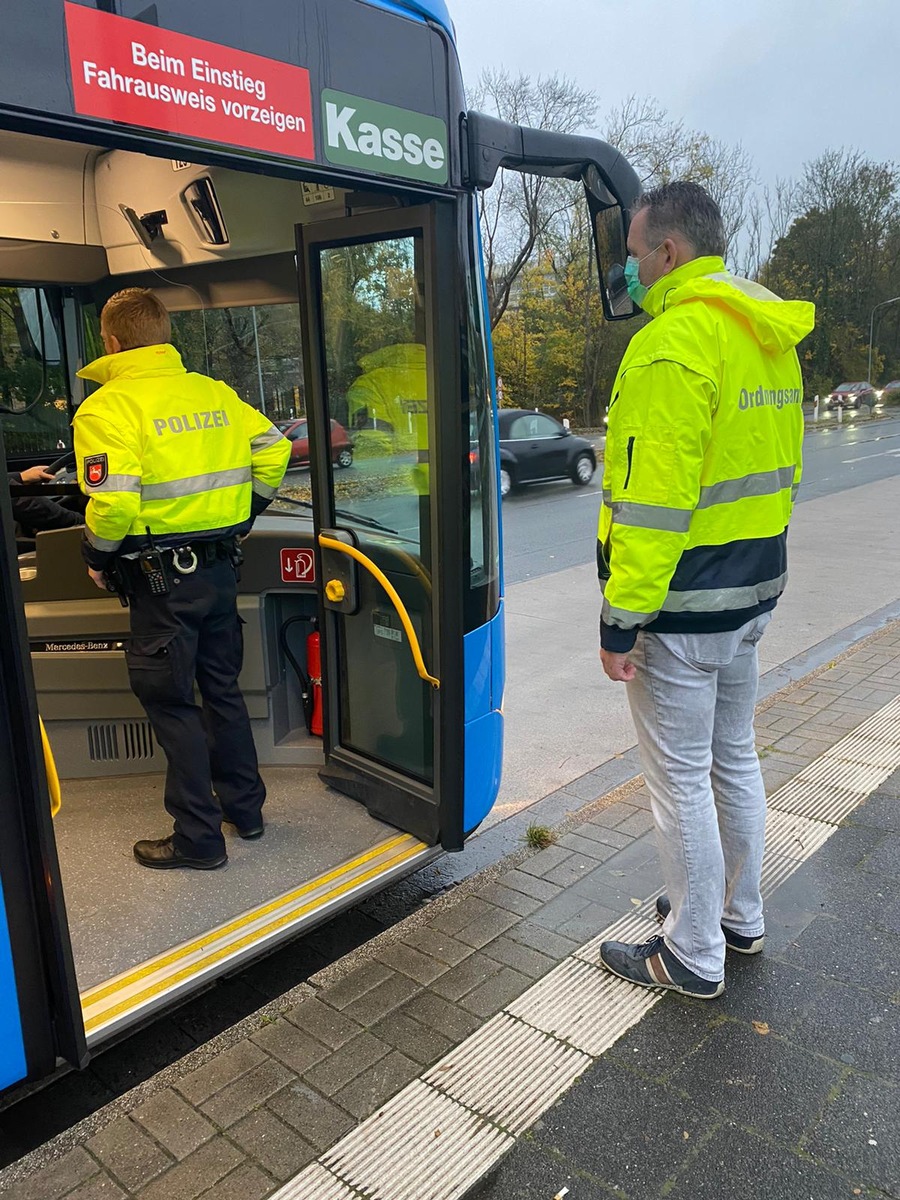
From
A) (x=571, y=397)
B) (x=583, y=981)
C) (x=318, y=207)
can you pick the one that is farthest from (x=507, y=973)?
(x=571, y=397)

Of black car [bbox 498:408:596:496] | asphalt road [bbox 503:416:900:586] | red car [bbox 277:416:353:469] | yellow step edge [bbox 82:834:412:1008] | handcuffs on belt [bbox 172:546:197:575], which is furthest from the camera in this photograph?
black car [bbox 498:408:596:496]

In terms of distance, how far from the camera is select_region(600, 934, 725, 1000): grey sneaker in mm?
2715

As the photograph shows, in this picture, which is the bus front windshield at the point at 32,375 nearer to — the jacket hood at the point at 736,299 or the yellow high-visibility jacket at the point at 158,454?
the yellow high-visibility jacket at the point at 158,454

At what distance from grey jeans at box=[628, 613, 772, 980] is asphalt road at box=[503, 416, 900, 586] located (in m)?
6.16

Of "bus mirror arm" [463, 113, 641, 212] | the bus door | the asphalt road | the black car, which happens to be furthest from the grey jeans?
the black car

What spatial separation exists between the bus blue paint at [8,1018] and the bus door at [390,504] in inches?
59.3

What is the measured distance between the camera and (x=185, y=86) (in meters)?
2.09

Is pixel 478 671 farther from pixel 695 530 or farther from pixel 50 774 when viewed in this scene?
pixel 50 774

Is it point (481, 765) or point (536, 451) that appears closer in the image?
point (481, 765)

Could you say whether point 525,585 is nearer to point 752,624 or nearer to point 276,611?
point 276,611

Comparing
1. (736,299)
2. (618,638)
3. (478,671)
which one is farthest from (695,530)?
(478,671)

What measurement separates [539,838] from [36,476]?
116 inches

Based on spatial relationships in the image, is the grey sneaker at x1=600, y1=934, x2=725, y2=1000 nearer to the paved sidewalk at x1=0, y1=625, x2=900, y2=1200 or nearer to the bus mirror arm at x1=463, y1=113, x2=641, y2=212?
the paved sidewalk at x1=0, y1=625, x2=900, y2=1200

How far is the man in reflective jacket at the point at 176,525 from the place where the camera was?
287cm
